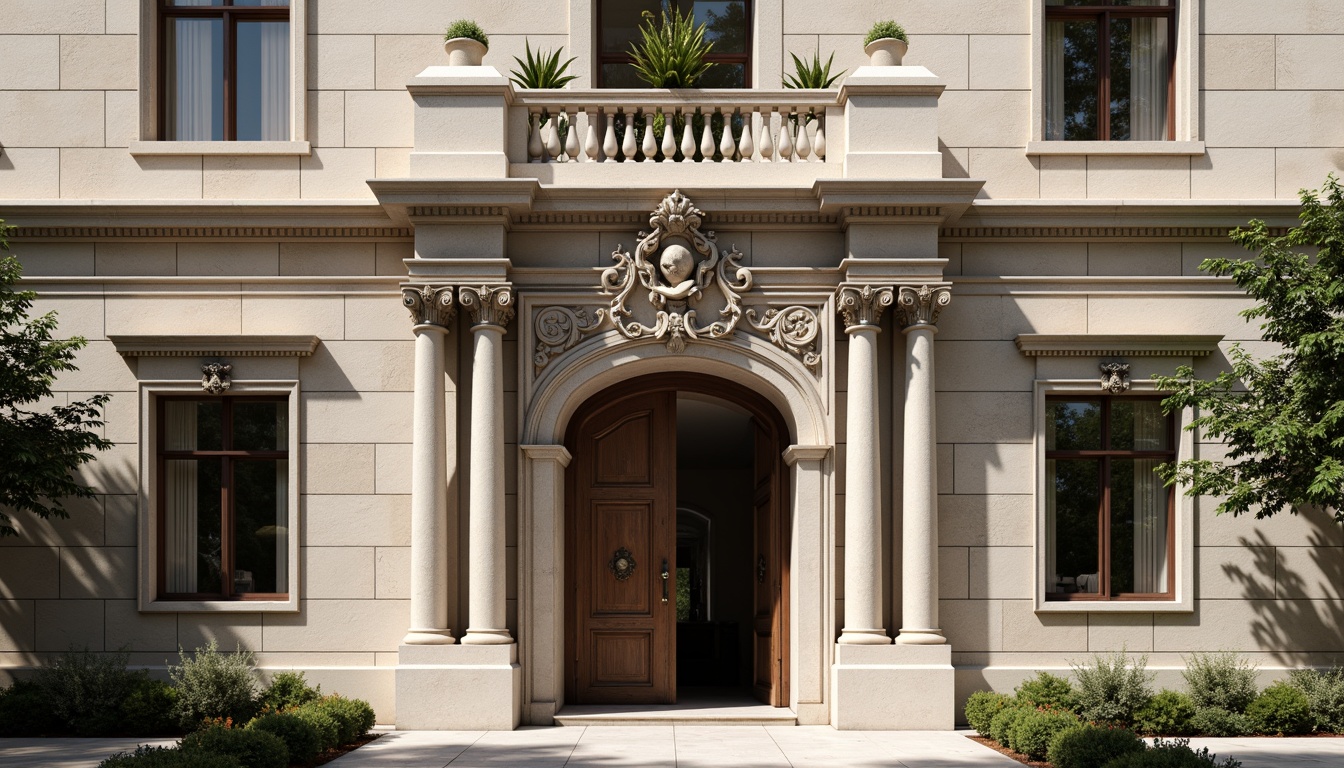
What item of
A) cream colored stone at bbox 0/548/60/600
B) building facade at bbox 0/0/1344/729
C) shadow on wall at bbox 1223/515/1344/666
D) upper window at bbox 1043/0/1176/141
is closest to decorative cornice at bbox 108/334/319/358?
building facade at bbox 0/0/1344/729

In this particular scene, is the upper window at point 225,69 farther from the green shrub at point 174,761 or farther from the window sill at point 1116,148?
the window sill at point 1116,148

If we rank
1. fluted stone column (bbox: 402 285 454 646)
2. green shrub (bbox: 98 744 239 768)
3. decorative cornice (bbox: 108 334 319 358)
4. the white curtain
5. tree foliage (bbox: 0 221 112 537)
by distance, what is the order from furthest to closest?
the white curtain < decorative cornice (bbox: 108 334 319 358) < fluted stone column (bbox: 402 285 454 646) < tree foliage (bbox: 0 221 112 537) < green shrub (bbox: 98 744 239 768)

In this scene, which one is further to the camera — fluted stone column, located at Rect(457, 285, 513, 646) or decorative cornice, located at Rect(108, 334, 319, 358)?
decorative cornice, located at Rect(108, 334, 319, 358)

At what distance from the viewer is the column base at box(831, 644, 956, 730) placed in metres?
13.3

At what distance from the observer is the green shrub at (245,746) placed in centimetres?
995

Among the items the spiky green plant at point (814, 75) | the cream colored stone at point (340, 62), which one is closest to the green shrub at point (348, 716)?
the cream colored stone at point (340, 62)

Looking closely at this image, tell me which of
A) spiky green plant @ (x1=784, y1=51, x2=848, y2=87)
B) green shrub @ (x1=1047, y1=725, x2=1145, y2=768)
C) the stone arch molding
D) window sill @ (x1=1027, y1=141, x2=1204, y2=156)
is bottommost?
green shrub @ (x1=1047, y1=725, x2=1145, y2=768)

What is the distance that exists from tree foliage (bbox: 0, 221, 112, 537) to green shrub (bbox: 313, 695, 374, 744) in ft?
11.9

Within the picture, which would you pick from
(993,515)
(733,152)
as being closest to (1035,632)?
(993,515)

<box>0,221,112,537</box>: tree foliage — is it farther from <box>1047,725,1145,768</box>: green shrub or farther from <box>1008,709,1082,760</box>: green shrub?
<box>1047,725,1145,768</box>: green shrub

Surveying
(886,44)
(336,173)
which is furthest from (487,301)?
(886,44)

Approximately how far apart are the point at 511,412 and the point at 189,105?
5.48 meters

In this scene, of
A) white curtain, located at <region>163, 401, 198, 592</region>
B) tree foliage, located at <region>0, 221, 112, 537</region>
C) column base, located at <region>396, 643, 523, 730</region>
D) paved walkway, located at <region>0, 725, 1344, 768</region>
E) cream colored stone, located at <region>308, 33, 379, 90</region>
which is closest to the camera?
paved walkway, located at <region>0, 725, 1344, 768</region>

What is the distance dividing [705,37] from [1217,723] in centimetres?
966
